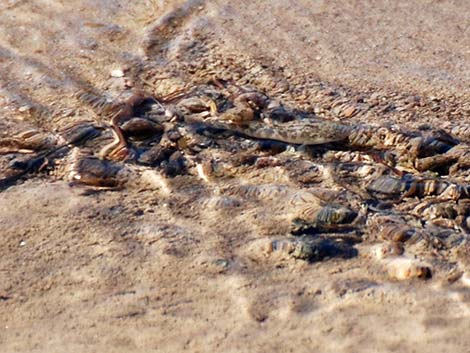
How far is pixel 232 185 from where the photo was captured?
2.89 meters

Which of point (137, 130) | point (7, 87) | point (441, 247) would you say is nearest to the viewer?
point (441, 247)

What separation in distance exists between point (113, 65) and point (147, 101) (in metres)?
0.35

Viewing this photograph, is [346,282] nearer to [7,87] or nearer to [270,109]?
[270,109]

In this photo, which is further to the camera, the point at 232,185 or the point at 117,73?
the point at 117,73

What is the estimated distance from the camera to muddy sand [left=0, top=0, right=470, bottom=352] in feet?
7.73

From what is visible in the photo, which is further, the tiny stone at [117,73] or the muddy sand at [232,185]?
the tiny stone at [117,73]

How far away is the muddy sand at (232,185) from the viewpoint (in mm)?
2355

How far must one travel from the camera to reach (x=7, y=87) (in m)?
3.45

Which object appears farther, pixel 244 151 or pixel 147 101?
pixel 147 101

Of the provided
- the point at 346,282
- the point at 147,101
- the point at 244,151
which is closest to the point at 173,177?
the point at 244,151

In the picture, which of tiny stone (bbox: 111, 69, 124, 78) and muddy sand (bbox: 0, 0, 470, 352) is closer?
muddy sand (bbox: 0, 0, 470, 352)

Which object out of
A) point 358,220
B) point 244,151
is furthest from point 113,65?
point 358,220

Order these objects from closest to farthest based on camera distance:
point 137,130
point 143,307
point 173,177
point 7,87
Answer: point 143,307, point 173,177, point 137,130, point 7,87

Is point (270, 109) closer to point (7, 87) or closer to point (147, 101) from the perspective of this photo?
point (147, 101)
